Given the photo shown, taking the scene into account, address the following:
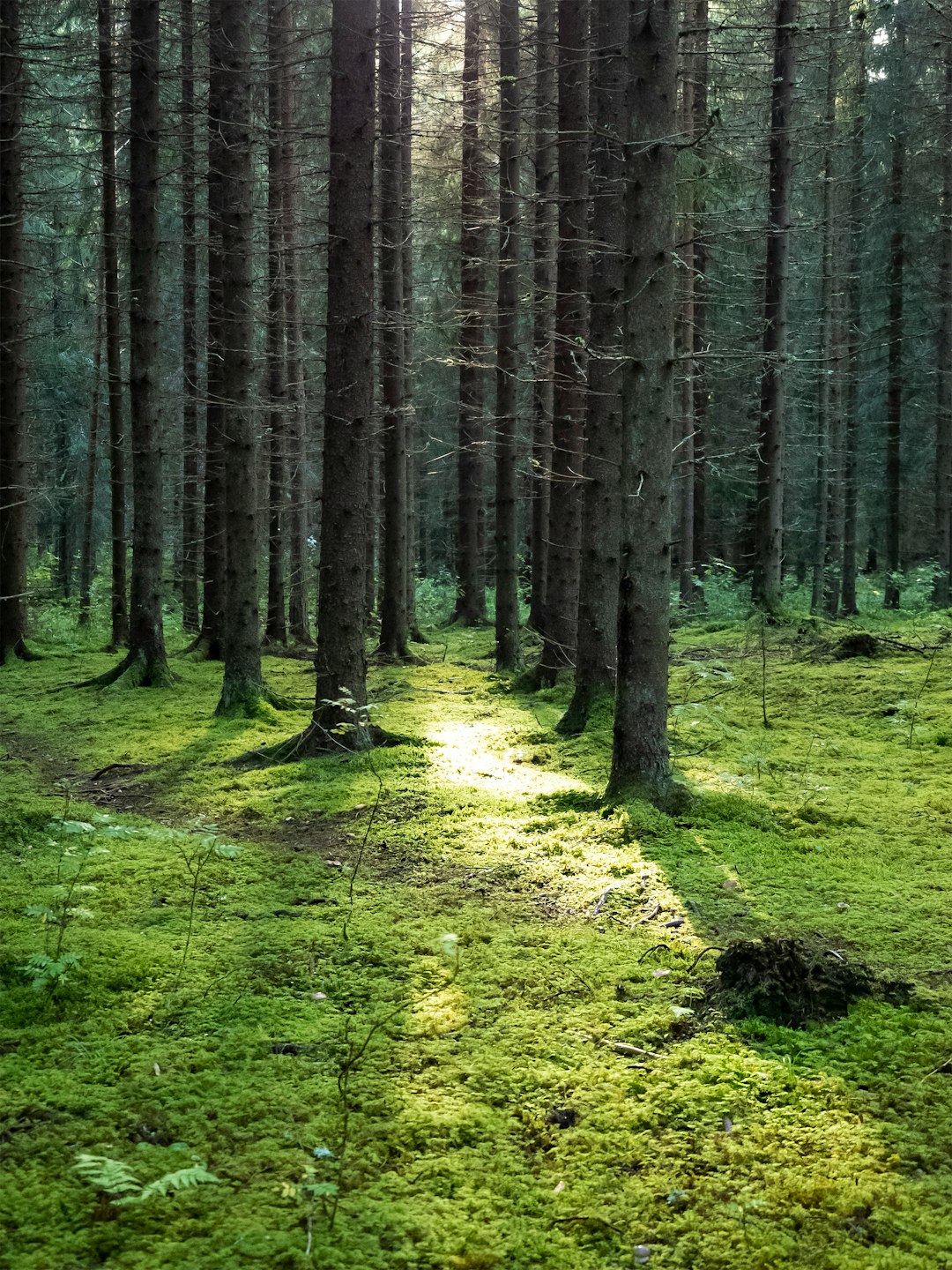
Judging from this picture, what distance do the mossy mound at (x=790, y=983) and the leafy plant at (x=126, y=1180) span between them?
2.17m

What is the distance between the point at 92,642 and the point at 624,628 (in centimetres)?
1470

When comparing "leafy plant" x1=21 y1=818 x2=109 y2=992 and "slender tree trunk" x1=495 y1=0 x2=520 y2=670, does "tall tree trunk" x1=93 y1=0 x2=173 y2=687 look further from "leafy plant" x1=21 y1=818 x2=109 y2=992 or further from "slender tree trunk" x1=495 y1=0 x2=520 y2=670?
"leafy plant" x1=21 y1=818 x2=109 y2=992

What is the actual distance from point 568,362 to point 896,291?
16.0 metres

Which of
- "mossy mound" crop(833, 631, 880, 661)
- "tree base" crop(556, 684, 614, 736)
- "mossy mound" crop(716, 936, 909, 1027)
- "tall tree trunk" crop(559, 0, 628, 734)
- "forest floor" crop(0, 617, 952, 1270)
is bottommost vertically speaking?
"forest floor" crop(0, 617, 952, 1270)

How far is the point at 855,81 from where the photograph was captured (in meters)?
22.4

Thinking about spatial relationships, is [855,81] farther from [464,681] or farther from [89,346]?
[89,346]

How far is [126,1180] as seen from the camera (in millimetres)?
2660

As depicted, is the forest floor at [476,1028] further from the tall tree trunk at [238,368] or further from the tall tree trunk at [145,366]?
the tall tree trunk at [145,366]

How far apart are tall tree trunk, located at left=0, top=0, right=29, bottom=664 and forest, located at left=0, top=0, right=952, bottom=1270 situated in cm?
8

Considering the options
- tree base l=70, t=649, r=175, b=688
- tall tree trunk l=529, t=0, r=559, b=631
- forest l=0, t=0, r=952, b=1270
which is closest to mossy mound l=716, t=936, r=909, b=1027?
forest l=0, t=0, r=952, b=1270

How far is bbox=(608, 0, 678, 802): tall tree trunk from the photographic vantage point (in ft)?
20.1

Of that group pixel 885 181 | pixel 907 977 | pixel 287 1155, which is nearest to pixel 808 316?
pixel 885 181

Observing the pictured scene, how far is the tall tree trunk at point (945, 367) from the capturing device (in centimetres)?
1945

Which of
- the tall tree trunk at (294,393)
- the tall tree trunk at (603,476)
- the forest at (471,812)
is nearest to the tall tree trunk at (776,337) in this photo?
the forest at (471,812)
